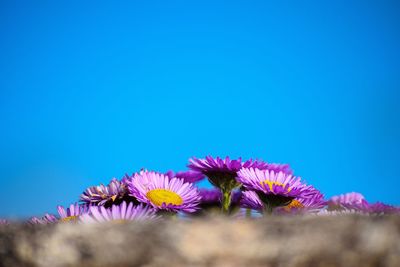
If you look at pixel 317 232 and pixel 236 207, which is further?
pixel 236 207

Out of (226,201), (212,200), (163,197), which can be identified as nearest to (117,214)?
(163,197)

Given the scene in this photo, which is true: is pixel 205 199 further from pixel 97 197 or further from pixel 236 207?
pixel 97 197

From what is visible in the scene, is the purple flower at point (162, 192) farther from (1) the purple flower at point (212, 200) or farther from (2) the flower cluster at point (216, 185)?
(1) the purple flower at point (212, 200)

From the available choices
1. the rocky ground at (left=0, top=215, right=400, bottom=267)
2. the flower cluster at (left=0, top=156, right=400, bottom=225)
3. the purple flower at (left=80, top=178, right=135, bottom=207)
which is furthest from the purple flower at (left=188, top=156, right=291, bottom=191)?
the rocky ground at (left=0, top=215, right=400, bottom=267)

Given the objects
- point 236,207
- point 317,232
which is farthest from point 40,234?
point 236,207

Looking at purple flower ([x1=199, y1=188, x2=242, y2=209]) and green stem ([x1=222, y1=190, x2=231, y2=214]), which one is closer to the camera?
green stem ([x1=222, y1=190, x2=231, y2=214])

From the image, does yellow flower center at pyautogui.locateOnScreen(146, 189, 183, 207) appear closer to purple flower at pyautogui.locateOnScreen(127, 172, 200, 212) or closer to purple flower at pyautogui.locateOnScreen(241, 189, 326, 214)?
purple flower at pyautogui.locateOnScreen(127, 172, 200, 212)

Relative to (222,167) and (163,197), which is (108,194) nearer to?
(163,197)
